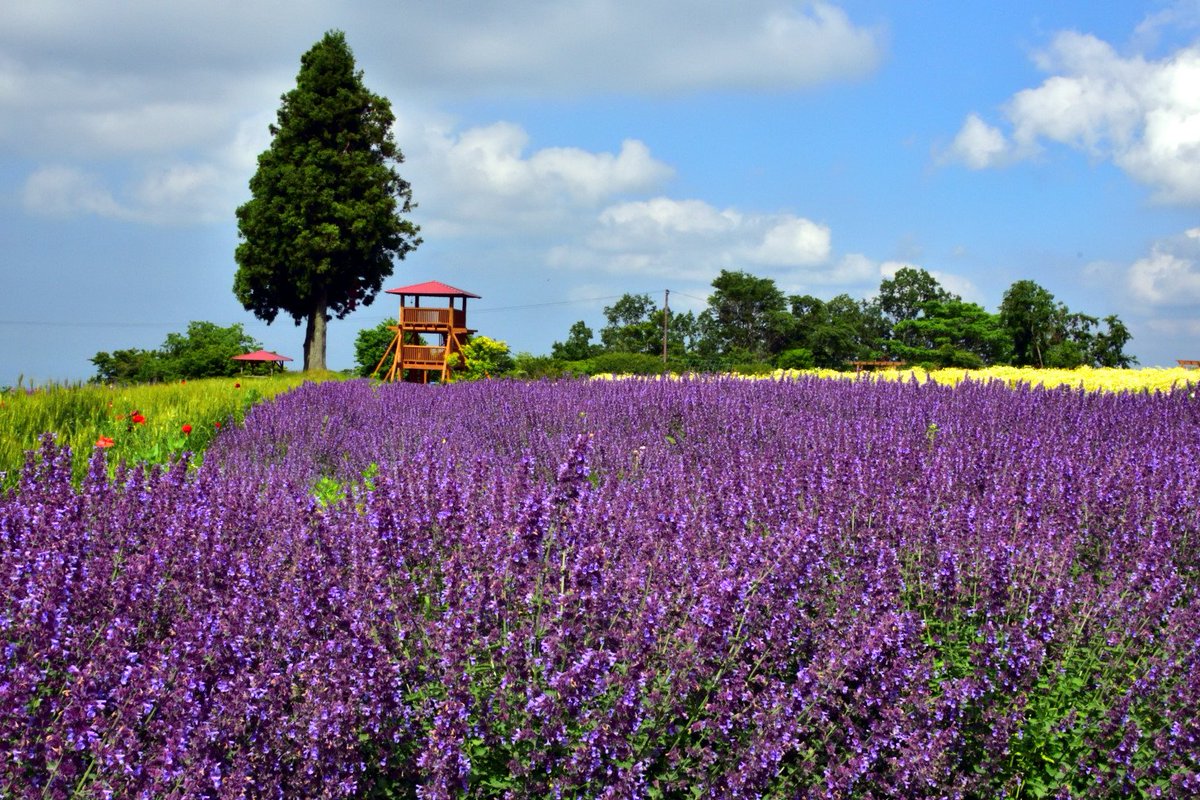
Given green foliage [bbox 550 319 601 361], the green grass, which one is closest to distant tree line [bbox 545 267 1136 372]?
green foliage [bbox 550 319 601 361]

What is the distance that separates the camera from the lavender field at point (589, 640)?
2.36 m

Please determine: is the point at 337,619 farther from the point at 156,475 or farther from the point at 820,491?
the point at 820,491

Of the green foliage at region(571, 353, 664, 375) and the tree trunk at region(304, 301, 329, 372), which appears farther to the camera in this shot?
the tree trunk at region(304, 301, 329, 372)

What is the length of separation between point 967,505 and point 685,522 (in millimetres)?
1423

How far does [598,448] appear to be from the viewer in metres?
6.52

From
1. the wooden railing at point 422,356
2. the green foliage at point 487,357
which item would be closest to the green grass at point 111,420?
the green foliage at point 487,357

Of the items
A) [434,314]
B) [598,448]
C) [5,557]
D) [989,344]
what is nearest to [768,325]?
[989,344]

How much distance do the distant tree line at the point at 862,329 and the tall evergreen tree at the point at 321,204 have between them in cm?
1137

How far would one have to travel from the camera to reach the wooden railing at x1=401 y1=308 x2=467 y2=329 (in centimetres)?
3309

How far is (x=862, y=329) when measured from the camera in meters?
55.4

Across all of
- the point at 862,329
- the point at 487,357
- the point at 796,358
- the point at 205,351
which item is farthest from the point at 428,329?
the point at 862,329

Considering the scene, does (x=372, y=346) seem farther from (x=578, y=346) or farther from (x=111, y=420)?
(x=111, y=420)

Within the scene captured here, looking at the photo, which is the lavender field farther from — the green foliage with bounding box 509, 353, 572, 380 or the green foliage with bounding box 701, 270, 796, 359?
the green foliage with bounding box 701, 270, 796, 359

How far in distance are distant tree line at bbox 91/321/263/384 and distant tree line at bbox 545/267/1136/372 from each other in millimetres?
14721
